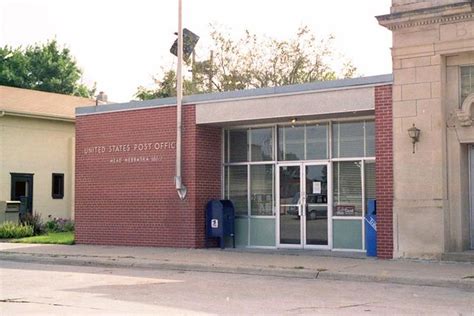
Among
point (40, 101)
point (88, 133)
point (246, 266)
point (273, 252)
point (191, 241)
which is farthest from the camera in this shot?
point (40, 101)

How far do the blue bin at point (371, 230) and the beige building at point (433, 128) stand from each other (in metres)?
0.67

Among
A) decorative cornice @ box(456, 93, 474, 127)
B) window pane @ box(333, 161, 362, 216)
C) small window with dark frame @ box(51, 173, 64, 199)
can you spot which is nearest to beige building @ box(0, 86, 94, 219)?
small window with dark frame @ box(51, 173, 64, 199)

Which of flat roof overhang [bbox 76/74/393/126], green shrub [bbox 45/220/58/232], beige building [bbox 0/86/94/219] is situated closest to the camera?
flat roof overhang [bbox 76/74/393/126]

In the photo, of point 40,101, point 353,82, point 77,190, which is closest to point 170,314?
point 353,82

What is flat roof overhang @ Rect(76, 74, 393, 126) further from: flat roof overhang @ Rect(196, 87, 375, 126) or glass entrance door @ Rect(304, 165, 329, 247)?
glass entrance door @ Rect(304, 165, 329, 247)

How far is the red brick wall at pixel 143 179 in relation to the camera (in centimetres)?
1927

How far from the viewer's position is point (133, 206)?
20266mm

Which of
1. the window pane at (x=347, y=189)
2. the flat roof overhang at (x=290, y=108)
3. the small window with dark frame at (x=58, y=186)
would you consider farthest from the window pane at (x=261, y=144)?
the small window with dark frame at (x=58, y=186)

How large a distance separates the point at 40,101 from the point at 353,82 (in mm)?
19606

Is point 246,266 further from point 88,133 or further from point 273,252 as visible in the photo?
point 88,133

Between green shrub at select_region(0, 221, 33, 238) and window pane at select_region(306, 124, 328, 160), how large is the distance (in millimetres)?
11461

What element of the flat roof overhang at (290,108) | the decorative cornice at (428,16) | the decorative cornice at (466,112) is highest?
the decorative cornice at (428,16)

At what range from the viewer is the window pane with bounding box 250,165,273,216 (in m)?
19.4

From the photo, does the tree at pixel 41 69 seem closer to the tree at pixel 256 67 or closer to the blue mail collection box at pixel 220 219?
the tree at pixel 256 67
